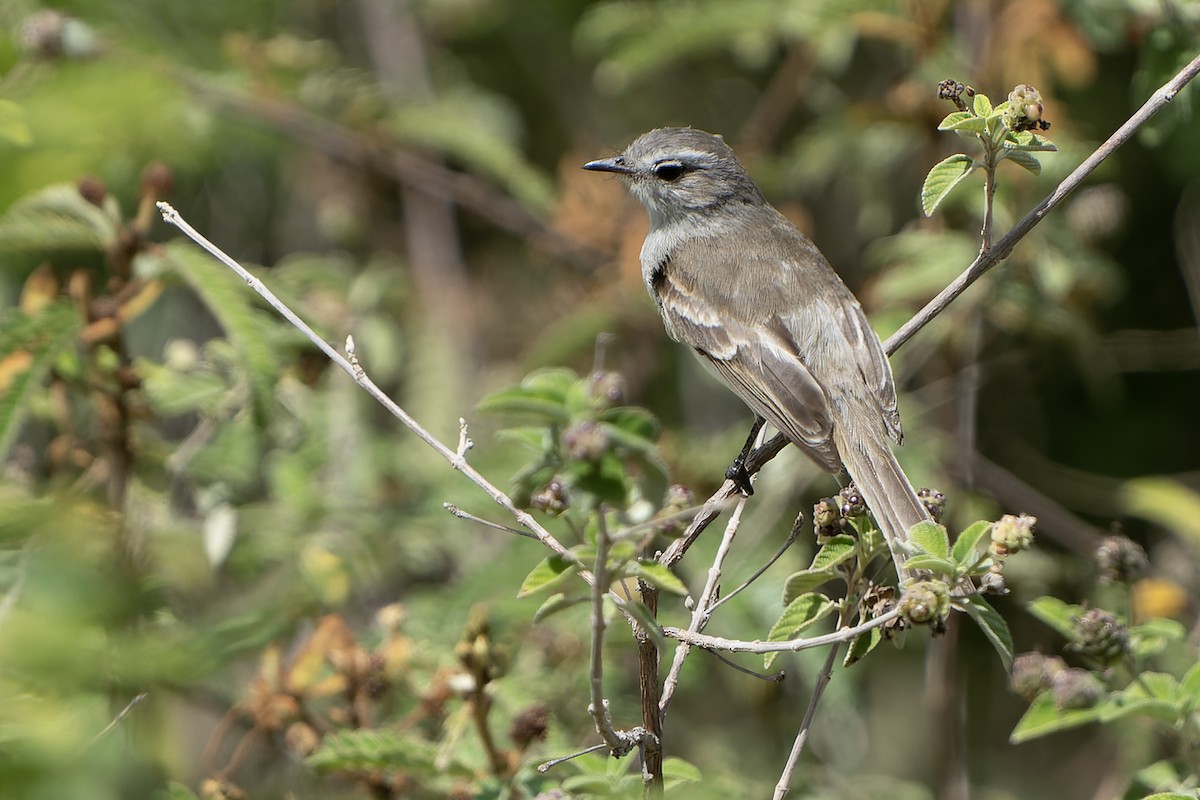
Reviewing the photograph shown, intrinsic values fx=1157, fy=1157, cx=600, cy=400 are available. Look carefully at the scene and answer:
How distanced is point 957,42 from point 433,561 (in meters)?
2.91

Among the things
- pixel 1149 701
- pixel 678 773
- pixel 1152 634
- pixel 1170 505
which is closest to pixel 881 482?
pixel 1152 634

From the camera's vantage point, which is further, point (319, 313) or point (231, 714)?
point (319, 313)

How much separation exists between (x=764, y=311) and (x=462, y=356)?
6.55 ft

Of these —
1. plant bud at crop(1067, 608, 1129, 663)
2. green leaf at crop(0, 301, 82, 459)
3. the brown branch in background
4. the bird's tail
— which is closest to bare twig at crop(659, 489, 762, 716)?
the bird's tail

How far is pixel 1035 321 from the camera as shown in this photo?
13.4 feet

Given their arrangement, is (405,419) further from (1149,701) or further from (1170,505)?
(1170,505)

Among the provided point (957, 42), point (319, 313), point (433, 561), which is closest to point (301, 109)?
point (319, 313)

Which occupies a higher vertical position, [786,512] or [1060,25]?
[1060,25]

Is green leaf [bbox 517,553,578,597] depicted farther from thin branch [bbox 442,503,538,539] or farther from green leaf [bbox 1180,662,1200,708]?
green leaf [bbox 1180,662,1200,708]

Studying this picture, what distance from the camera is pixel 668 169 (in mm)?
4207

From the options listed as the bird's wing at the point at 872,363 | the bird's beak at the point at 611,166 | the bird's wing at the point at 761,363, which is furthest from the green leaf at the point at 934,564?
the bird's beak at the point at 611,166

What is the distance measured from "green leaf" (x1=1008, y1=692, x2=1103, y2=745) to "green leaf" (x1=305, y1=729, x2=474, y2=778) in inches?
45.5

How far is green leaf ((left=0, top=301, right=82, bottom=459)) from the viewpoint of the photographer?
275 cm

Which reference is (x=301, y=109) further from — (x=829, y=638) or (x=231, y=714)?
(x=829, y=638)
